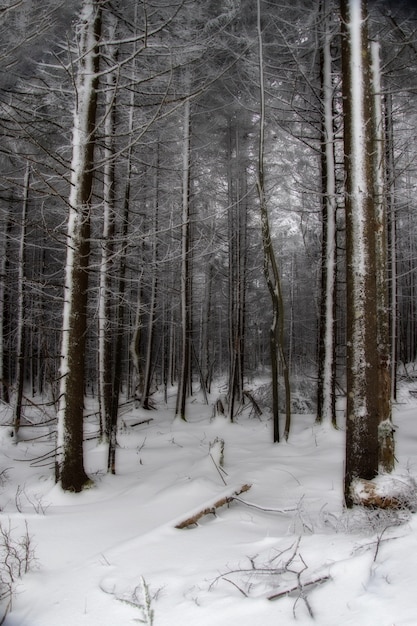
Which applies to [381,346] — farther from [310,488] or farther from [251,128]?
[251,128]

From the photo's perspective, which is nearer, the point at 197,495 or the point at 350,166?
the point at 350,166

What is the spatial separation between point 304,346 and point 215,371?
26.4 feet

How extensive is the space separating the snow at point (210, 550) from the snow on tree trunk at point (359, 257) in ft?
1.87

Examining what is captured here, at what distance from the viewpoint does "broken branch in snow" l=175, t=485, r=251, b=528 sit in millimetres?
4227

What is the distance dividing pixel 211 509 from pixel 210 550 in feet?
3.12

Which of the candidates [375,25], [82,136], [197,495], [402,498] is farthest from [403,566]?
[375,25]

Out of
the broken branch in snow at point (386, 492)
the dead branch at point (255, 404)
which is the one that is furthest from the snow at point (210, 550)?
the dead branch at point (255, 404)

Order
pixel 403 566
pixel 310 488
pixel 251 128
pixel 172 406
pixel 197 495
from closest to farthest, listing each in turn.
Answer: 1. pixel 403 566
2. pixel 197 495
3. pixel 310 488
4. pixel 251 128
5. pixel 172 406

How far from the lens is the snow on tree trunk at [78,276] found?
19.3ft

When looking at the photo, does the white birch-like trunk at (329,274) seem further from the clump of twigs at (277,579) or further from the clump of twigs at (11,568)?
the clump of twigs at (11,568)

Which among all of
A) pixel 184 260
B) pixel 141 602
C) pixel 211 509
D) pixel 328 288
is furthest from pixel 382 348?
pixel 184 260

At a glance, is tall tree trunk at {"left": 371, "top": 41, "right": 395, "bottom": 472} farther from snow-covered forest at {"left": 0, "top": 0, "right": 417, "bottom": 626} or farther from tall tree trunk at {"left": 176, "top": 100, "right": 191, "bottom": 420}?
tall tree trunk at {"left": 176, "top": 100, "right": 191, "bottom": 420}

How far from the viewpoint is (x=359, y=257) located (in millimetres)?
4516

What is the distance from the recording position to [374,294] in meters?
4.48
